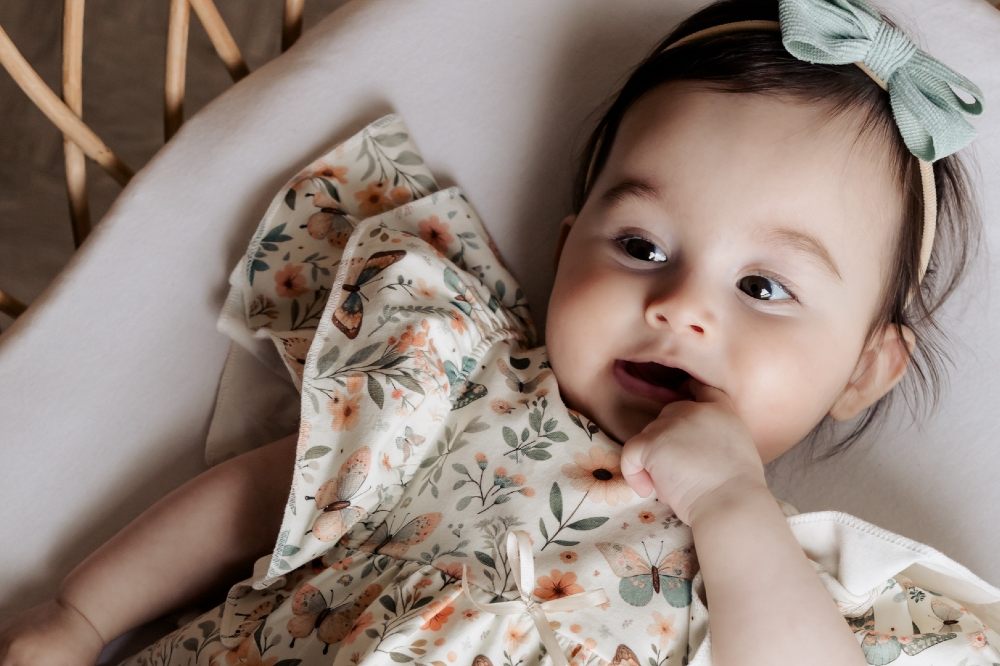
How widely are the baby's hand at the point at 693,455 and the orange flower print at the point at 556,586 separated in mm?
102

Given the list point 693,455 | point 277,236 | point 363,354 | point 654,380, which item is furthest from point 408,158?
point 693,455

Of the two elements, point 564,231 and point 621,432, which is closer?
point 621,432

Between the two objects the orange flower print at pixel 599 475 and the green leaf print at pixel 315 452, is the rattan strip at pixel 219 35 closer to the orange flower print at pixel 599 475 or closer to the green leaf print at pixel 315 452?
the green leaf print at pixel 315 452

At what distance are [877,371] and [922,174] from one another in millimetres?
198

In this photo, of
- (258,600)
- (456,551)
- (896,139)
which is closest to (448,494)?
(456,551)

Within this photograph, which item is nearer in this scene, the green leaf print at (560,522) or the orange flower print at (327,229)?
the green leaf print at (560,522)

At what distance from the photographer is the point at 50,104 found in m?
1.01

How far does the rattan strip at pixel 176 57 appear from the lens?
1.07 m

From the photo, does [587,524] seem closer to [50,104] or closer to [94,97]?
[50,104]

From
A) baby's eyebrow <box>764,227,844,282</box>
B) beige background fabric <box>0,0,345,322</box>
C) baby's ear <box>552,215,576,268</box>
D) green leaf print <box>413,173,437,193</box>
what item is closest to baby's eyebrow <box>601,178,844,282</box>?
baby's eyebrow <box>764,227,844,282</box>

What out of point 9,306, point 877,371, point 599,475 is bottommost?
point 877,371

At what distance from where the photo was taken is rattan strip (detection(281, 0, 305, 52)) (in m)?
1.16

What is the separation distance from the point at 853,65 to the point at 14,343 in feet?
2.73

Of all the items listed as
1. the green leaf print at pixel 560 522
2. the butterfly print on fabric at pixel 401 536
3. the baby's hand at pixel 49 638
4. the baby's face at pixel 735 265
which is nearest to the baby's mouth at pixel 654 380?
the baby's face at pixel 735 265
